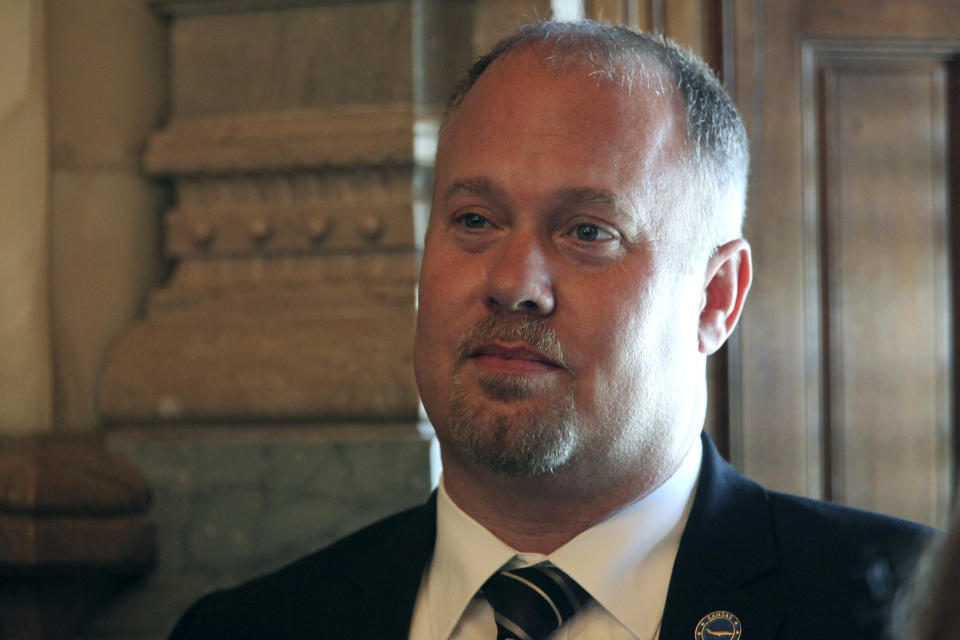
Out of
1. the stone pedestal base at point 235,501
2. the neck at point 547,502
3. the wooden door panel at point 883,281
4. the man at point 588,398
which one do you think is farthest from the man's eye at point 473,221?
the wooden door panel at point 883,281

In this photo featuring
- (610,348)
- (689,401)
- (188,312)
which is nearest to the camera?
(610,348)

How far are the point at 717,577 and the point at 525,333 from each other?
478 mm

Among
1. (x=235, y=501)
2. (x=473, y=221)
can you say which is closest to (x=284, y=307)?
(x=235, y=501)

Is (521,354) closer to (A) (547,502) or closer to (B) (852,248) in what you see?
(A) (547,502)

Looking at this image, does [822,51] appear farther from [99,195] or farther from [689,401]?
[99,195]

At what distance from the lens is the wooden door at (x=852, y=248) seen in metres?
2.61

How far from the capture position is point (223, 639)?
6.64 ft

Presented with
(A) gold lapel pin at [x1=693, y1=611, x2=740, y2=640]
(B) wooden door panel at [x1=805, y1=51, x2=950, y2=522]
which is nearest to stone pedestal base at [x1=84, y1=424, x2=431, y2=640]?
(A) gold lapel pin at [x1=693, y1=611, x2=740, y2=640]

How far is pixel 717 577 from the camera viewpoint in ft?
5.70

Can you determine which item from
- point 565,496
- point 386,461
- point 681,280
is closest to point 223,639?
point 386,461

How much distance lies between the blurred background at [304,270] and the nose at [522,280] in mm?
660

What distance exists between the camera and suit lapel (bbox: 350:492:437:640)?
1.88 metres

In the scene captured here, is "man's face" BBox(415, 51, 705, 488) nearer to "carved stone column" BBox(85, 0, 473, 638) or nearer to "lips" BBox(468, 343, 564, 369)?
"lips" BBox(468, 343, 564, 369)

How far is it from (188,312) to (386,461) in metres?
0.58
